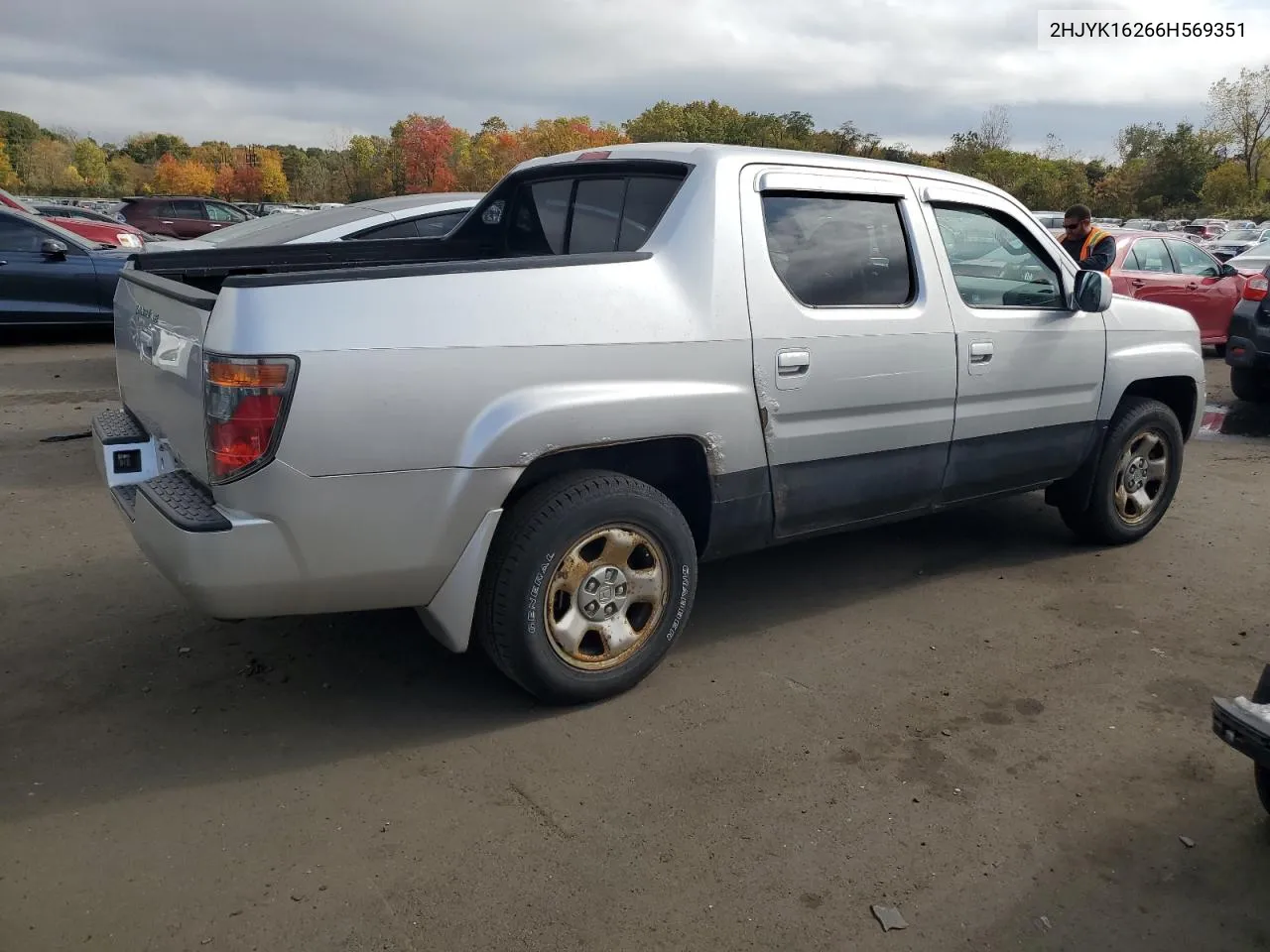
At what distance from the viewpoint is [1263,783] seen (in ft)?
9.73

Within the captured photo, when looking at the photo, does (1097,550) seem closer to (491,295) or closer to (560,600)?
(560,600)

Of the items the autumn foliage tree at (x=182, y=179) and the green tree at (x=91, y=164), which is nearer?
the autumn foliage tree at (x=182, y=179)

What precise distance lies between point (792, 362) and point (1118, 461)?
7.81ft

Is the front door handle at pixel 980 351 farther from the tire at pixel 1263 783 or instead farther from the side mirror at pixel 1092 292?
the tire at pixel 1263 783

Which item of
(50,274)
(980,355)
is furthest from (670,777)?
(50,274)

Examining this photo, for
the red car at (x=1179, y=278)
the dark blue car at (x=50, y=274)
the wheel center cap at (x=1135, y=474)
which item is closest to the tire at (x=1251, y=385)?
the red car at (x=1179, y=278)

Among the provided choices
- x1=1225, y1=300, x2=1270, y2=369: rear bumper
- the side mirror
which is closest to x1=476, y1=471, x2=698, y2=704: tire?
the side mirror

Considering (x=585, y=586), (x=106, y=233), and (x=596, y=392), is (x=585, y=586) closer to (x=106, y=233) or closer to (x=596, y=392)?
(x=596, y=392)

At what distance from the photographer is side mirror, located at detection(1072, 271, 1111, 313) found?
15.6ft

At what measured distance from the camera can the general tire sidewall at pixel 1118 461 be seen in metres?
5.21

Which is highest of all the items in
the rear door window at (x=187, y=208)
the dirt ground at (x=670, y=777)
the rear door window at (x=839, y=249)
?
the rear door window at (x=187, y=208)

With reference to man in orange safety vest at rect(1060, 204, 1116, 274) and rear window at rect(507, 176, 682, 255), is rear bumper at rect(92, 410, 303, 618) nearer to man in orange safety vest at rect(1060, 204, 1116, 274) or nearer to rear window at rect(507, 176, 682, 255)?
rear window at rect(507, 176, 682, 255)

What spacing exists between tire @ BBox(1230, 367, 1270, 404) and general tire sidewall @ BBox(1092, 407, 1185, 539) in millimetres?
5506

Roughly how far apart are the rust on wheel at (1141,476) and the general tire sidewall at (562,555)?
2.80m
